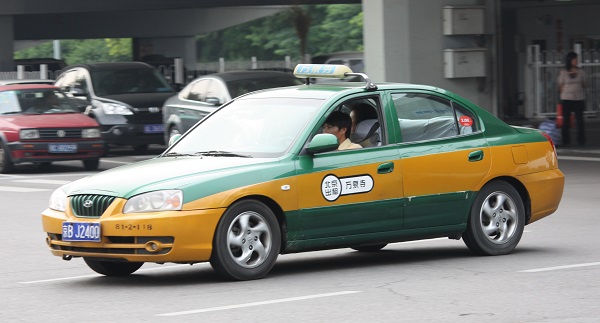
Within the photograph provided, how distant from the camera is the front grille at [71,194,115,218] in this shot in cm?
934

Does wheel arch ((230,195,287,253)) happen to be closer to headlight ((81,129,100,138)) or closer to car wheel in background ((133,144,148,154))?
headlight ((81,129,100,138))

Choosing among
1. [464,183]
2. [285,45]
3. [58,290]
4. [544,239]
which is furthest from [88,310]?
[285,45]

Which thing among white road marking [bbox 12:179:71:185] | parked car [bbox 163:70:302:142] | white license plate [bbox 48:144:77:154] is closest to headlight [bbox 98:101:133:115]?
parked car [bbox 163:70:302:142]

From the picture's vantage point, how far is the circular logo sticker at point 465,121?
1091 cm

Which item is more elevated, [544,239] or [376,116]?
[376,116]

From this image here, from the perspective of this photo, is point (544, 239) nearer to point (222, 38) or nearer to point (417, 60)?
point (417, 60)

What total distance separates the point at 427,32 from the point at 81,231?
49.3 feet

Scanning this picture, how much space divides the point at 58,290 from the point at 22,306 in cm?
78

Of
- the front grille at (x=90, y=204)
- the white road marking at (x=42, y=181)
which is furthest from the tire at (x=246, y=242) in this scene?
the white road marking at (x=42, y=181)

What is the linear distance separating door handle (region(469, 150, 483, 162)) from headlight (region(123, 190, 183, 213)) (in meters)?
2.66

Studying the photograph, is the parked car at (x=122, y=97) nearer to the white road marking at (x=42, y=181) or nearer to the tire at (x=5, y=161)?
the tire at (x=5, y=161)

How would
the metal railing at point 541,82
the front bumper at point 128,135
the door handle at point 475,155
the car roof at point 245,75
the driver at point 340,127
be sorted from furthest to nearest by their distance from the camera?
the metal railing at point 541,82
the front bumper at point 128,135
the car roof at point 245,75
the door handle at point 475,155
the driver at point 340,127

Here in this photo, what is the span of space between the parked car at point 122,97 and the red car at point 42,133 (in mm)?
1668

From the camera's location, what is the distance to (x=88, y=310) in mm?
8422
